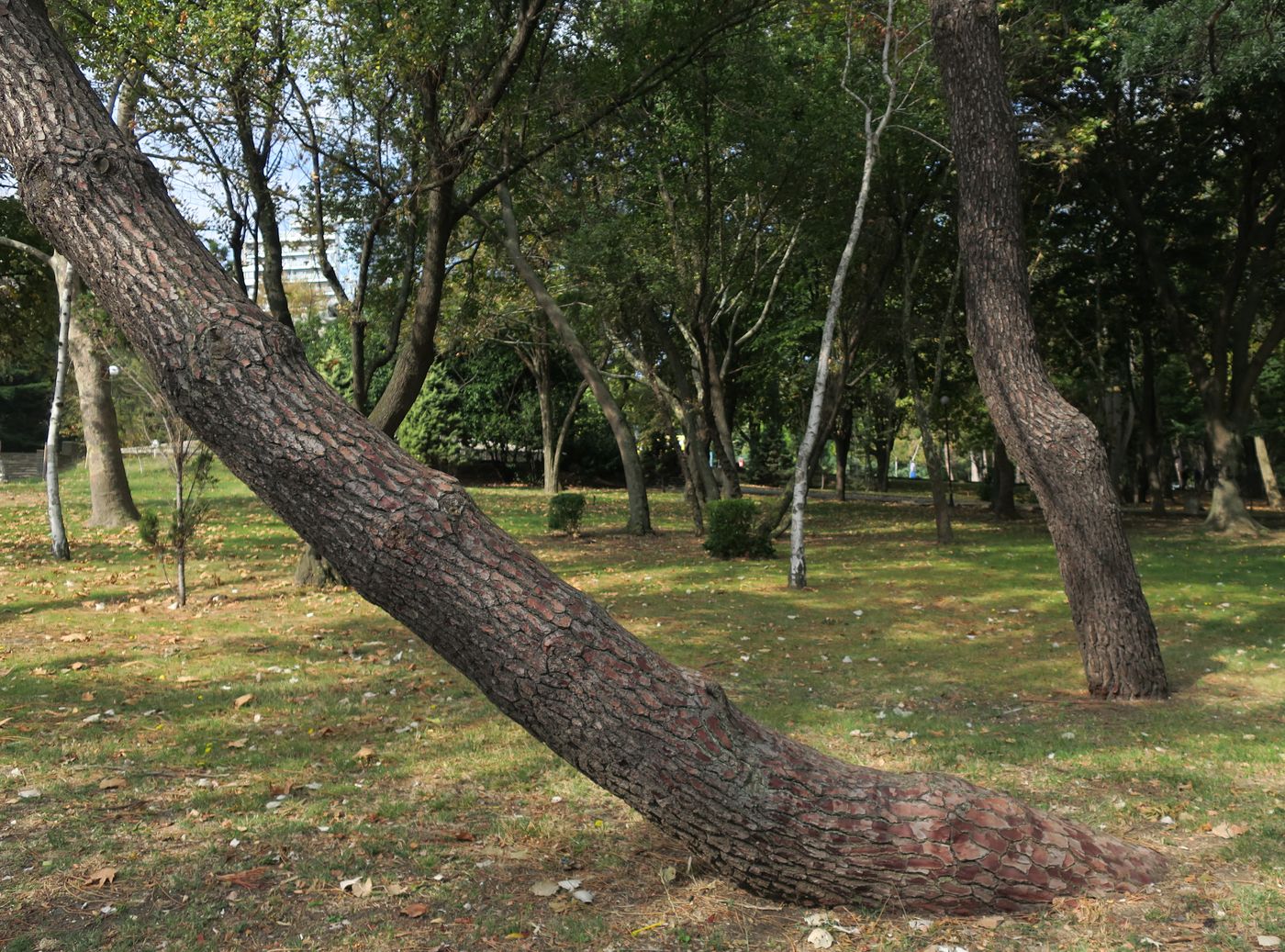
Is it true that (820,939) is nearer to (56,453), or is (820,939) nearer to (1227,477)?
(56,453)

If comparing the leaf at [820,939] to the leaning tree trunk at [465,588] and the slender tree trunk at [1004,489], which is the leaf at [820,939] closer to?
the leaning tree trunk at [465,588]

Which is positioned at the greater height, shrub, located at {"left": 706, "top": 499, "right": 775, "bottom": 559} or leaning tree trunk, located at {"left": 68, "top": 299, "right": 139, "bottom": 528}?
leaning tree trunk, located at {"left": 68, "top": 299, "right": 139, "bottom": 528}

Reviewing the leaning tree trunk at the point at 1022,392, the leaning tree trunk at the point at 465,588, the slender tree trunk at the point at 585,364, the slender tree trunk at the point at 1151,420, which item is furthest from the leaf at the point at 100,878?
the slender tree trunk at the point at 1151,420

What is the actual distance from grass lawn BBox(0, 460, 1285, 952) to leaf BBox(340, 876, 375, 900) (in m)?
0.02

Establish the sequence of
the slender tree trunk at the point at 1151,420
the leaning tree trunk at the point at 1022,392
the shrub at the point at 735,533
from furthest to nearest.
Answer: the slender tree trunk at the point at 1151,420
the shrub at the point at 735,533
the leaning tree trunk at the point at 1022,392

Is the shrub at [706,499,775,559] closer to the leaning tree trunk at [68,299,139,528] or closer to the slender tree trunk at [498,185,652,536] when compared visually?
the slender tree trunk at [498,185,652,536]

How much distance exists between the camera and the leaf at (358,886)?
390cm

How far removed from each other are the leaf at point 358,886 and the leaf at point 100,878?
0.90m

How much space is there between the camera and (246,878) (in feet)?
13.1

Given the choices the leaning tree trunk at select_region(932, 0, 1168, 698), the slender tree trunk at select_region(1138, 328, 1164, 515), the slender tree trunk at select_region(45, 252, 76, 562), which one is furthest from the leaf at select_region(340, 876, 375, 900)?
the slender tree trunk at select_region(1138, 328, 1164, 515)

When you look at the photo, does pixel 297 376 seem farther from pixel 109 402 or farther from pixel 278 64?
pixel 109 402

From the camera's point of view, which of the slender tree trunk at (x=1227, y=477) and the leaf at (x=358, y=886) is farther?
the slender tree trunk at (x=1227, y=477)

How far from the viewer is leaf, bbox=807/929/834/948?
3423 mm

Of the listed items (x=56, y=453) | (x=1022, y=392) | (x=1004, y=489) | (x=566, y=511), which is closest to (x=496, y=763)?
(x=1022, y=392)
